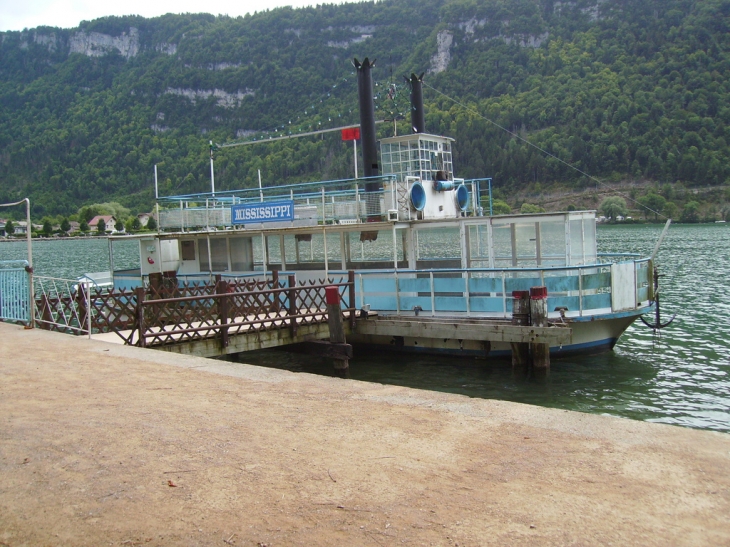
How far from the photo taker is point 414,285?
1571cm

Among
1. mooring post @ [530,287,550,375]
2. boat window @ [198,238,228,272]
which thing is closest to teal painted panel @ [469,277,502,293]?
mooring post @ [530,287,550,375]

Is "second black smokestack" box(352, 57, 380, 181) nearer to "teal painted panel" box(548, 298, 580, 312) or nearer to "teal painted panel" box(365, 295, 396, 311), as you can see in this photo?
"teal painted panel" box(365, 295, 396, 311)

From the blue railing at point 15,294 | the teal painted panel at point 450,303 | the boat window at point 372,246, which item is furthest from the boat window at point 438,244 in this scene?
the blue railing at point 15,294

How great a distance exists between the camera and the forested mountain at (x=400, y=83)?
100312mm

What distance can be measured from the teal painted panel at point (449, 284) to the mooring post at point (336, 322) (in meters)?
2.27


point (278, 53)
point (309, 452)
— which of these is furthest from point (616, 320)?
point (278, 53)

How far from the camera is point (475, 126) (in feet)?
346

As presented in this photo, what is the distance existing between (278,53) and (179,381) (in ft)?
471

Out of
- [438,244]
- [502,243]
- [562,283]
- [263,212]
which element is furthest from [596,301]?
[263,212]

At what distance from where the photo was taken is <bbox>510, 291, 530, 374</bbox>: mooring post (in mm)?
13625

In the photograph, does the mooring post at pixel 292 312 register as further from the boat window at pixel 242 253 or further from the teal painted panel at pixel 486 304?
the boat window at pixel 242 253

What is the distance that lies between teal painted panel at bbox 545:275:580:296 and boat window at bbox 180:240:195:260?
1162 cm

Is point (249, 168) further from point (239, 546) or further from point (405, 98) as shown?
point (239, 546)

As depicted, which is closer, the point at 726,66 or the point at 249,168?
the point at 249,168
